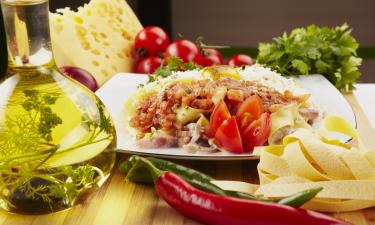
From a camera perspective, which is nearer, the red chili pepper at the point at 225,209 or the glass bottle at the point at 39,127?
the red chili pepper at the point at 225,209

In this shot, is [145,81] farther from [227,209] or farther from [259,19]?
[259,19]

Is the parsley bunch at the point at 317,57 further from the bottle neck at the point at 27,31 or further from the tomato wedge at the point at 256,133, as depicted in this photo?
the bottle neck at the point at 27,31

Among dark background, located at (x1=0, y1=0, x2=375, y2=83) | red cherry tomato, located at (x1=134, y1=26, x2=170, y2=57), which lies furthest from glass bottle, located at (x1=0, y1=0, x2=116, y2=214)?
dark background, located at (x1=0, y1=0, x2=375, y2=83)

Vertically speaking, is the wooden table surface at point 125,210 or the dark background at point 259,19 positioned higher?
the wooden table surface at point 125,210

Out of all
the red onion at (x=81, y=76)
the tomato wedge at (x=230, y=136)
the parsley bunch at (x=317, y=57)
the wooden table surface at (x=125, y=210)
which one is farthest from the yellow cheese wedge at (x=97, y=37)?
the tomato wedge at (x=230, y=136)

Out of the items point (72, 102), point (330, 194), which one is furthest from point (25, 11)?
point (330, 194)
